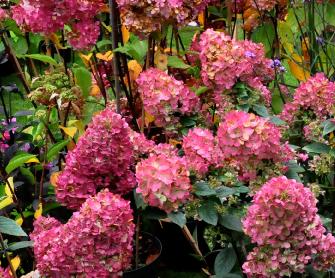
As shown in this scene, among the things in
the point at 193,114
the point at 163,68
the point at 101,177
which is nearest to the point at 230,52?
the point at 193,114

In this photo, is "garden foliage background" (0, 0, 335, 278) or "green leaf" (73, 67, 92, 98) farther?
"green leaf" (73, 67, 92, 98)

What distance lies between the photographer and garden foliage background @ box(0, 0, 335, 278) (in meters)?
1.58

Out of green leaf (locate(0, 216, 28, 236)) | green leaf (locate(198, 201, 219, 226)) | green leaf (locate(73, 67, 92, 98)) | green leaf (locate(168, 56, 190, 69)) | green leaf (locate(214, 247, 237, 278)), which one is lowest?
green leaf (locate(214, 247, 237, 278))

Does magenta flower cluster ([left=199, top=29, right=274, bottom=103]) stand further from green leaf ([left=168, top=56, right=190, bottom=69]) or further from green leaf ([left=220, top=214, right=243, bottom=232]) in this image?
green leaf ([left=220, top=214, right=243, bottom=232])

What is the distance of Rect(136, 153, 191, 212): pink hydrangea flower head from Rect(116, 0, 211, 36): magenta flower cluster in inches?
25.4

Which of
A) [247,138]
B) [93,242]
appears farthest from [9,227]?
[247,138]

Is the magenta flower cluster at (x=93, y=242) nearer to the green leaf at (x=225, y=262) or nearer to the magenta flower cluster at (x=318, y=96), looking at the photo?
the green leaf at (x=225, y=262)

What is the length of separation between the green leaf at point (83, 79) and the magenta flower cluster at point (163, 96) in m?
0.37

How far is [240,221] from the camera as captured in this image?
1739 millimetres

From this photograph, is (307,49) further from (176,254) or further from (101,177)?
(101,177)

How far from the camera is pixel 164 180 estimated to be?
158 cm

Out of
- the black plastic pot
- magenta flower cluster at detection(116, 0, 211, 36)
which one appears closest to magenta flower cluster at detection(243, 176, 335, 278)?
the black plastic pot

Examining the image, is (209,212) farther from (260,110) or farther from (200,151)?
(260,110)

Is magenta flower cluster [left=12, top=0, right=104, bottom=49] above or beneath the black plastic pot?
above
